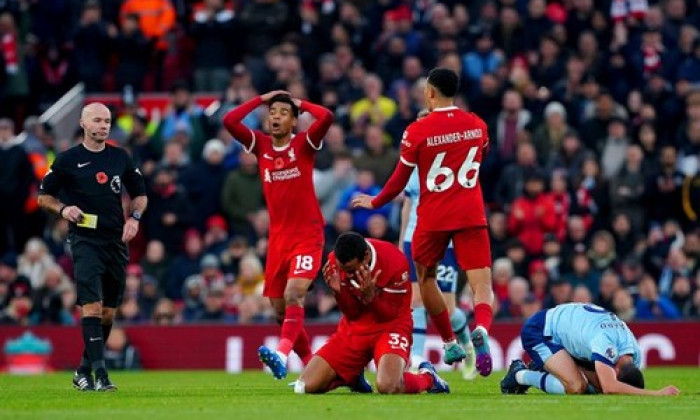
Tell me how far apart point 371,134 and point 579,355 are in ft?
36.3

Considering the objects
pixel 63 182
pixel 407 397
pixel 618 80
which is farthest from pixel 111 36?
pixel 407 397

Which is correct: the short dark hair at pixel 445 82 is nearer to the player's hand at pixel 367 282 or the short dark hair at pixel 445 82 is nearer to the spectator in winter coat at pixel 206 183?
the player's hand at pixel 367 282

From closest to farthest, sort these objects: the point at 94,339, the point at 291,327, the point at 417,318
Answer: the point at 94,339 → the point at 291,327 → the point at 417,318

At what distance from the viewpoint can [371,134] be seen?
26.0 metres

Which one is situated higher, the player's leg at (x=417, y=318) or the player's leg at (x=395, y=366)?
the player's leg at (x=417, y=318)

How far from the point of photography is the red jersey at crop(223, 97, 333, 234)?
57.4 feet

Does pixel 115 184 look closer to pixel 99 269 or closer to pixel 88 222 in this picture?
pixel 88 222

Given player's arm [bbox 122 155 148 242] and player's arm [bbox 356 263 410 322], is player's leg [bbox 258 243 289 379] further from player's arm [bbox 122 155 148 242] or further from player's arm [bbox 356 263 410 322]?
player's arm [bbox 356 263 410 322]

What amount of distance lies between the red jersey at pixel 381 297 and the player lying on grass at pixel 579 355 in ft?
3.73

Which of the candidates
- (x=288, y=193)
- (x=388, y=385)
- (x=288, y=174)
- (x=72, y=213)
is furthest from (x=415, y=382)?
(x=72, y=213)

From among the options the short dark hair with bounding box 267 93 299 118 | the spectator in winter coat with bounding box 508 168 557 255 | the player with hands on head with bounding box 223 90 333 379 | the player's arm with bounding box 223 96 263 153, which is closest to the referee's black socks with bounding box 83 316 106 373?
the player with hands on head with bounding box 223 90 333 379

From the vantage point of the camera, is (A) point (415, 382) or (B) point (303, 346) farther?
(B) point (303, 346)

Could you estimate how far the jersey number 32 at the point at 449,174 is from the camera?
620 inches

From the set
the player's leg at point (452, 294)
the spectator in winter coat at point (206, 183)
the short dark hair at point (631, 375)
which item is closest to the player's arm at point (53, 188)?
the player's leg at point (452, 294)
